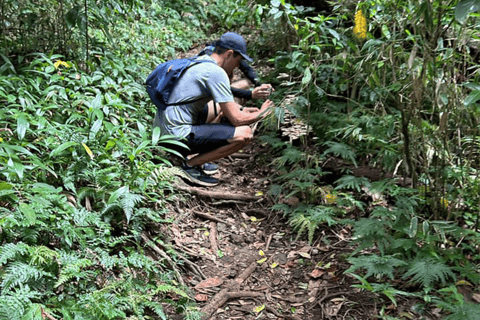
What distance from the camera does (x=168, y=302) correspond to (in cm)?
296

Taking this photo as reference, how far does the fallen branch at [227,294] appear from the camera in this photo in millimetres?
3188

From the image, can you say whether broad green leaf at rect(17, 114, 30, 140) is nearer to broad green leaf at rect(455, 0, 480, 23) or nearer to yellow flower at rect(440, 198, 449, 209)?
broad green leaf at rect(455, 0, 480, 23)

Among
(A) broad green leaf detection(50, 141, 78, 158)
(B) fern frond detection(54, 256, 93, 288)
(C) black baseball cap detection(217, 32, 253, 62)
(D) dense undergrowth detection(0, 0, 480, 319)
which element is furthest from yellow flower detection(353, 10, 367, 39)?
(B) fern frond detection(54, 256, 93, 288)

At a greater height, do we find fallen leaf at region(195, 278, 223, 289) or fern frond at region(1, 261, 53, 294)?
fern frond at region(1, 261, 53, 294)

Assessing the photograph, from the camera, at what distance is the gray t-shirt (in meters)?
4.58

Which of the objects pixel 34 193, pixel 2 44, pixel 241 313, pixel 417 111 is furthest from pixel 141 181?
pixel 2 44

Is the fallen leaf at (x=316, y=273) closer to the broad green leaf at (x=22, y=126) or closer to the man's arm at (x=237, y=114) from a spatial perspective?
the man's arm at (x=237, y=114)

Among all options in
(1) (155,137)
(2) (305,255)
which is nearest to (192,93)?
(1) (155,137)

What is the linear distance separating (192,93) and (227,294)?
7.24ft

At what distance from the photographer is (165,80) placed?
15.4 ft

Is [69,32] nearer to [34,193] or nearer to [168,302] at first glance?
[34,193]

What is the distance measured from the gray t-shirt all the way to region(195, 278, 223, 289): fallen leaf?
1665 mm

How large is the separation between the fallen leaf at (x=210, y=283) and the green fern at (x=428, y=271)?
143 centimetres

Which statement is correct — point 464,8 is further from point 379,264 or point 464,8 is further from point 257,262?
point 257,262
